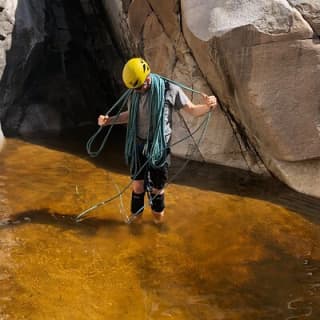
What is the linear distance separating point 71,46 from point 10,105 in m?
2.16

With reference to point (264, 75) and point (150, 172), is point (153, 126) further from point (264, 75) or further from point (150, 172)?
point (264, 75)

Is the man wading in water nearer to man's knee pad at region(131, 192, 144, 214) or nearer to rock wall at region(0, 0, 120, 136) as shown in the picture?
man's knee pad at region(131, 192, 144, 214)

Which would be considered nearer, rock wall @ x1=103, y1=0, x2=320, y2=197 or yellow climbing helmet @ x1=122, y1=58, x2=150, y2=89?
yellow climbing helmet @ x1=122, y1=58, x2=150, y2=89

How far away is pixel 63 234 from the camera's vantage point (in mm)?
4730

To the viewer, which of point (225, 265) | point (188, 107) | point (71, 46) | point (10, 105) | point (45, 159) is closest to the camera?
point (225, 265)

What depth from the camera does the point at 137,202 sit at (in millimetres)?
4988

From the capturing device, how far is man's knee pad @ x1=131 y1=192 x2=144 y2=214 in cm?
496

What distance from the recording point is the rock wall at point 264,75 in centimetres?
575

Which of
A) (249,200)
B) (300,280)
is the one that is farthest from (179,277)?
(249,200)

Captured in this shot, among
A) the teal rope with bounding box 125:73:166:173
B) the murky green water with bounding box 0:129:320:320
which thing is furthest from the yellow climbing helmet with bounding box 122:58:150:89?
the murky green water with bounding box 0:129:320:320

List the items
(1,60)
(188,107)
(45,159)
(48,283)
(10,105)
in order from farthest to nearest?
(10,105)
(1,60)
(45,159)
(188,107)
(48,283)

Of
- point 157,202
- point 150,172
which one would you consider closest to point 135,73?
point 150,172

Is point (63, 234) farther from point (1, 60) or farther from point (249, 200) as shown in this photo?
point (1, 60)

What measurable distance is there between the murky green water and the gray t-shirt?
987mm
